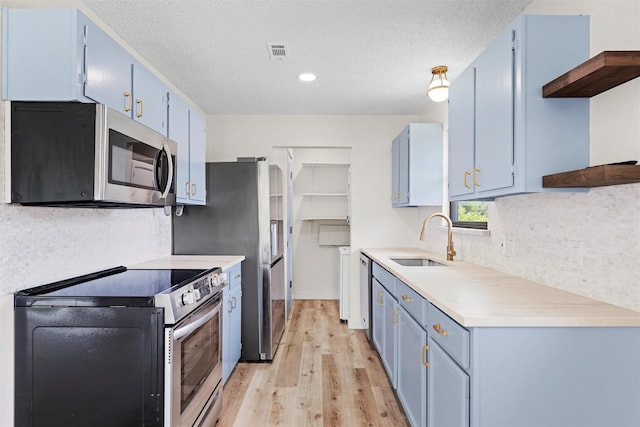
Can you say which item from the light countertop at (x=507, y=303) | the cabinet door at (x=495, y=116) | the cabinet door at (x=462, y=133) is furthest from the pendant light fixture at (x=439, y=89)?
the light countertop at (x=507, y=303)

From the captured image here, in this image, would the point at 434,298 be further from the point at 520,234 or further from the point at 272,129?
the point at 272,129

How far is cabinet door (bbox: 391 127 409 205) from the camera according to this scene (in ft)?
12.4

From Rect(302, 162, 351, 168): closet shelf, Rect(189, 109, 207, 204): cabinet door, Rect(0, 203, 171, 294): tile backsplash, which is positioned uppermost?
Rect(302, 162, 351, 168): closet shelf

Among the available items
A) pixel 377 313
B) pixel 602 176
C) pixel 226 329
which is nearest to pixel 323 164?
pixel 377 313

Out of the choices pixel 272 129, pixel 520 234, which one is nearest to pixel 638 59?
pixel 520 234

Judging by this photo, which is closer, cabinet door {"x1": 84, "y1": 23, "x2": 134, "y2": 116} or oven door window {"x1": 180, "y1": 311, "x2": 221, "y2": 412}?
cabinet door {"x1": 84, "y1": 23, "x2": 134, "y2": 116}

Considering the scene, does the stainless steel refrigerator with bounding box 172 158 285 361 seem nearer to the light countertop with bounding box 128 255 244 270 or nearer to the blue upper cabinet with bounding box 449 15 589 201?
the light countertop with bounding box 128 255 244 270

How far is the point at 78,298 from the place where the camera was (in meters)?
1.62

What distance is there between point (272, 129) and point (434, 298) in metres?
3.19

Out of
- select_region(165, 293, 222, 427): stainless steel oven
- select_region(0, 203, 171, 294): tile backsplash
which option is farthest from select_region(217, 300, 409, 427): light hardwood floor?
select_region(0, 203, 171, 294): tile backsplash

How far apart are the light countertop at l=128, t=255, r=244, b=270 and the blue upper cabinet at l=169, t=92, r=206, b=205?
1.48 feet

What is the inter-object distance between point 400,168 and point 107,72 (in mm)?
→ 2840

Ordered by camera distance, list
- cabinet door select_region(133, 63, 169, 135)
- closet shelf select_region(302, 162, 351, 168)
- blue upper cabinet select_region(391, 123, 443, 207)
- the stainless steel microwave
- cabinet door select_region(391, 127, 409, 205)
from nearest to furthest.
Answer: the stainless steel microwave < cabinet door select_region(133, 63, 169, 135) < blue upper cabinet select_region(391, 123, 443, 207) < cabinet door select_region(391, 127, 409, 205) < closet shelf select_region(302, 162, 351, 168)

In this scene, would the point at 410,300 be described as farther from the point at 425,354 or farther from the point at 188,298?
the point at 188,298
